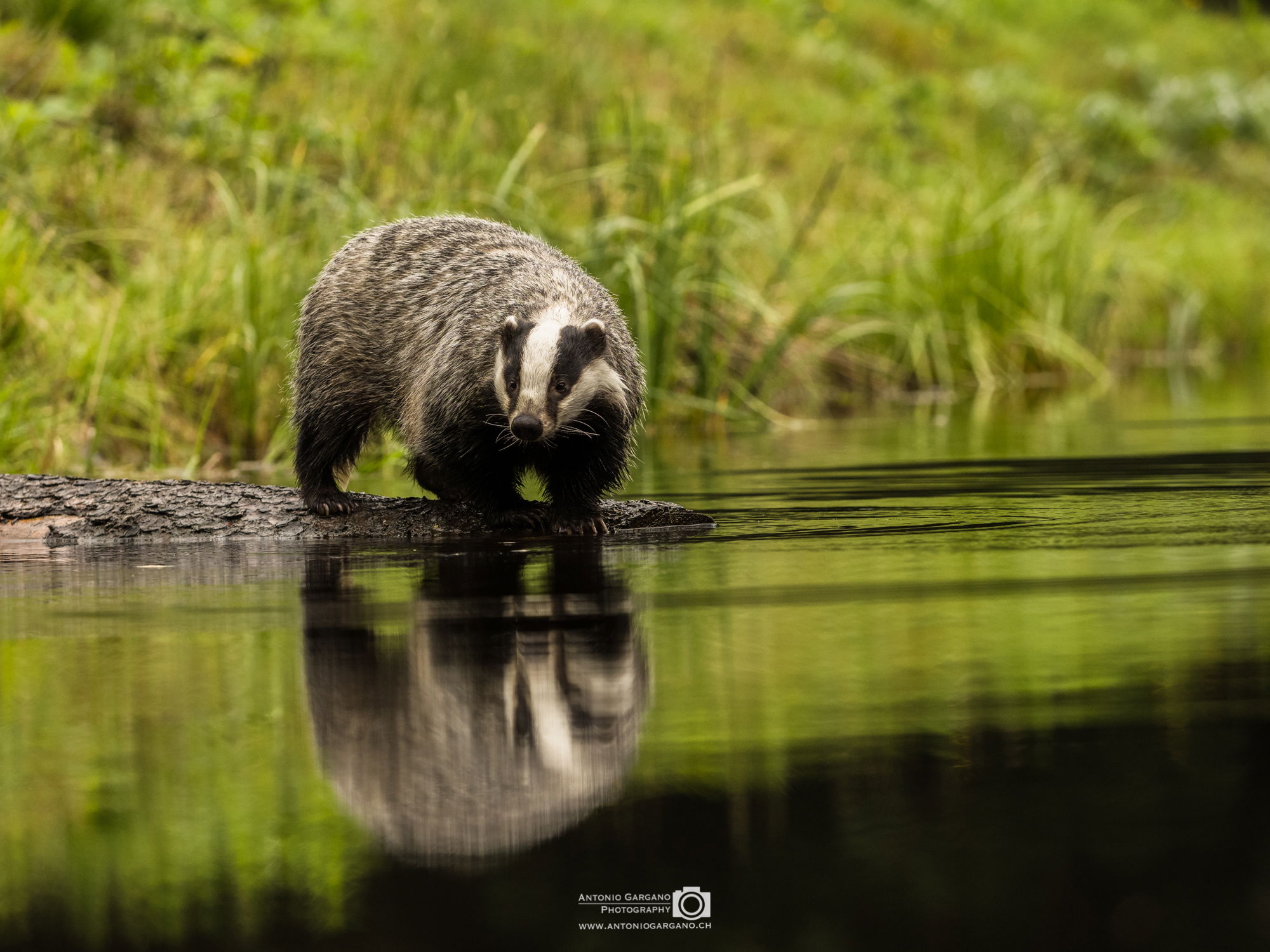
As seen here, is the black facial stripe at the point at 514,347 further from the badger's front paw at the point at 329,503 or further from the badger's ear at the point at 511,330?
the badger's front paw at the point at 329,503

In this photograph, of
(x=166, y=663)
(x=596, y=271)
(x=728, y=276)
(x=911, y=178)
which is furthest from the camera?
(x=911, y=178)

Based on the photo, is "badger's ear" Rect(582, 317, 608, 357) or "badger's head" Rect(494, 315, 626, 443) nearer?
"badger's head" Rect(494, 315, 626, 443)

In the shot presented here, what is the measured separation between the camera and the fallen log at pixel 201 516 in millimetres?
5555

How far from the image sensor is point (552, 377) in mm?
5402

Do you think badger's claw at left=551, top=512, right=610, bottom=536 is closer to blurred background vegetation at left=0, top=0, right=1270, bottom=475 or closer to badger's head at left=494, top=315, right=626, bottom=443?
badger's head at left=494, top=315, right=626, bottom=443

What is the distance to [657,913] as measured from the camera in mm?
1889

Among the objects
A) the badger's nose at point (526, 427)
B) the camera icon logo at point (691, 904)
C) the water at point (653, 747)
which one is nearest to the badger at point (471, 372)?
the badger's nose at point (526, 427)

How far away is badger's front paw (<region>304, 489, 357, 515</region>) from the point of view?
18.7 ft

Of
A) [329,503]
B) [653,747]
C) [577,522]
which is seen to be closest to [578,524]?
[577,522]

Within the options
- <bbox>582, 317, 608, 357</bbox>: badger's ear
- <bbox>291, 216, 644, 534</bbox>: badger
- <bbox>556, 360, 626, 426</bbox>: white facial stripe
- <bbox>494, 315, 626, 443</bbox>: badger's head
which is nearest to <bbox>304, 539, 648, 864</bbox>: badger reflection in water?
<bbox>494, 315, 626, 443</bbox>: badger's head

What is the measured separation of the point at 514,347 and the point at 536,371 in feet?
0.62

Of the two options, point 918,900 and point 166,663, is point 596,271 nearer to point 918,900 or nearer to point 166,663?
point 166,663

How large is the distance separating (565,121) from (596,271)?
4.29m

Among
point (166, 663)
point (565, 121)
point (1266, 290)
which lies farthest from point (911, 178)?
point (166, 663)
